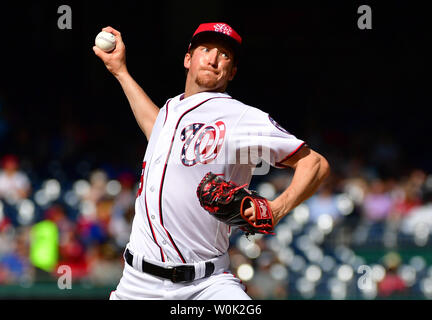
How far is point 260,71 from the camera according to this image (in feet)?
34.3

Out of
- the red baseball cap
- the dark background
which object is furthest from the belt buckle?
the dark background

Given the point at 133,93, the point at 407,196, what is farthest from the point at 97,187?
the point at 133,93

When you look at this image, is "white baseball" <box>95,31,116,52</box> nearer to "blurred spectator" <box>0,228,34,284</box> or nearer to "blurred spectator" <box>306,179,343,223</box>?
"blurred spectator" <box>0,228,34,284</box>

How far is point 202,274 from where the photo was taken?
2424 mm

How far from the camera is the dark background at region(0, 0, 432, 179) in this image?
30.0ft

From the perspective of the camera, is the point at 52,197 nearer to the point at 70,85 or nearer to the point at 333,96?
the point at 70,85

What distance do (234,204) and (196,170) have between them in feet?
1.11

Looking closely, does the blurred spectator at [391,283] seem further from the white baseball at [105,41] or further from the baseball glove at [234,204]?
the baseball glove at [234,204]

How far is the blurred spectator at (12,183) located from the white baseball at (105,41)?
4224mm

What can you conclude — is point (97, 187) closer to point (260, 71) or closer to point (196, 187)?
point (260, 71)

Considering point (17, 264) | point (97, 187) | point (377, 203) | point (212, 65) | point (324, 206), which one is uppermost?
point (212, 65)

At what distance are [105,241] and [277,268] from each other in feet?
5.62

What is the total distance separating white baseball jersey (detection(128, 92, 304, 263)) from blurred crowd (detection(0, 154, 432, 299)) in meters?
3.29

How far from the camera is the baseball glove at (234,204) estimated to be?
214cm
